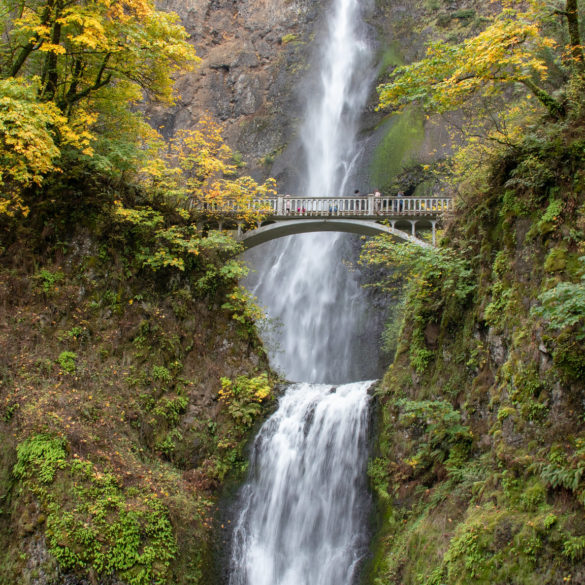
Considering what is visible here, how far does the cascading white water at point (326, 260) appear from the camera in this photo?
24.4 meters

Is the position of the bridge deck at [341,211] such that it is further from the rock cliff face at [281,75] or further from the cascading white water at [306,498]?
the rock cliff face at [281,75]

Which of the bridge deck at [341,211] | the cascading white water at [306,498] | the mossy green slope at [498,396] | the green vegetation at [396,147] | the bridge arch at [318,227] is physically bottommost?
the cascading white water at [306,498]

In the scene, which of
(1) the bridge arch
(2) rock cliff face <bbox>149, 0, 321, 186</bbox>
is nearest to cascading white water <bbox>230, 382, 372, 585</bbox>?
(1) the bridge arch

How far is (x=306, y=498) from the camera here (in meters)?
11.4

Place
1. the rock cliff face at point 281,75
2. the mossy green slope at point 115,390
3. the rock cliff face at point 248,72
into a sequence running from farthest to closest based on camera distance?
the rock cliff face at point 248,72 → the rock cliff face at point 281,75 → the mossy green slope at point 115,390

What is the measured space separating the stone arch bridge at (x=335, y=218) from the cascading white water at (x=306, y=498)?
7106mm

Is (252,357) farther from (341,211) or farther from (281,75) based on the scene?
(281,75)

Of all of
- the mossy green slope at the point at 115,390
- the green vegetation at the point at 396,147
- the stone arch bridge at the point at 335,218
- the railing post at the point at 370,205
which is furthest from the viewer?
the green vegetation at the point at 396,147

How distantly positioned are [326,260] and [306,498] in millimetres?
17135

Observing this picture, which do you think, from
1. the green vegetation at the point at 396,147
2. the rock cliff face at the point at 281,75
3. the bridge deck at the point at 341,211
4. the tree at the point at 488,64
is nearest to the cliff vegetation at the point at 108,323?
the bridge deck at the point at 341,211

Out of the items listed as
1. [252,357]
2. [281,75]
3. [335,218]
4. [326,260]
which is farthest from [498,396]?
[281,75]

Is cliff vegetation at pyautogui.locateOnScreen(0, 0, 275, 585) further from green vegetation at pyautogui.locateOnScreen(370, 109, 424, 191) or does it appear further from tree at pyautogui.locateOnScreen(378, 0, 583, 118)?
green vegetation at pyautogui.locateOnScreen(370, 109, 424, 191)

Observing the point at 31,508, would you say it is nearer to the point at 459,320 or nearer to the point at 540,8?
the point at 459,320

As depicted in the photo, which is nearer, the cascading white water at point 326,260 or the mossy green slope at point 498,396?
the mossy green slope at point 498,396
